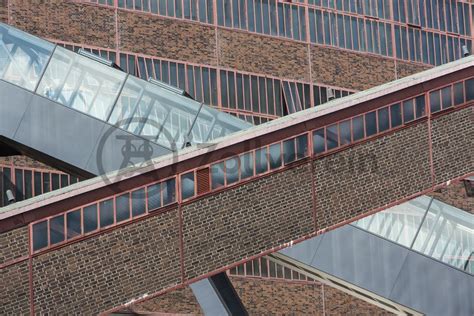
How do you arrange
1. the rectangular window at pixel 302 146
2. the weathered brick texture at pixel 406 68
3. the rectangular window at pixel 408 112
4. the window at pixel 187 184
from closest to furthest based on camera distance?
the window at pixel 187 184
the rectangular window at pixel 302 146
the rectangular window at pixel 408 112
the weathered brick texture at pixel 406 68

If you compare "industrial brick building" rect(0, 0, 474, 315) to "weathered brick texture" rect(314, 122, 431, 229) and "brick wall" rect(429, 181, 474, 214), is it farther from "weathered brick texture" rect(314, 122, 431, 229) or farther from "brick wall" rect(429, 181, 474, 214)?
"brick wall" rect(429, 181, 474, 214)

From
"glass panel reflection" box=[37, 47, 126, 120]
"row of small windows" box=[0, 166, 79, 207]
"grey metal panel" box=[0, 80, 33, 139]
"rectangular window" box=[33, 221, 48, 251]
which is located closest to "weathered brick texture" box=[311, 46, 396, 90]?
"row of small windows" box=[0, 166, 79, 207]

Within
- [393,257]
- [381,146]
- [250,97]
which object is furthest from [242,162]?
[250,97]

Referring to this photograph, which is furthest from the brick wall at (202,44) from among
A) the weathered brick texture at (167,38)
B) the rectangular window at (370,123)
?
the rectangular window at (370,123)

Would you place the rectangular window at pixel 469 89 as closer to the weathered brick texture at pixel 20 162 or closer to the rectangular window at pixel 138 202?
the rectangular window at pixel 138 202

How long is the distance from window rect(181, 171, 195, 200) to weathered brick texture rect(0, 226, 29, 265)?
12.8 feet

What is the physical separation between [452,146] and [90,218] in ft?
32.1

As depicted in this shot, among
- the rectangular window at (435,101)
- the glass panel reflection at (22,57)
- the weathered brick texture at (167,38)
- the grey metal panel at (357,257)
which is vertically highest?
the glass panel reflection at (22,57)

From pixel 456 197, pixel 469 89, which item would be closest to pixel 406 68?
pixel 456 197

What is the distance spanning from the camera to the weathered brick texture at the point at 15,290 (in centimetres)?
3275

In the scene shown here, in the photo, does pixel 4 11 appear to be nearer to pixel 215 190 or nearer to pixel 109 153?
pixel 109 153

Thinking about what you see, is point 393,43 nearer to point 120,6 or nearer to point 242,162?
point 120,6

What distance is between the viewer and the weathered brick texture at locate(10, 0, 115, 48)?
53.8 metres

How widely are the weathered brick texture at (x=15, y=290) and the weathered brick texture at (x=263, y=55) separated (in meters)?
26.7
